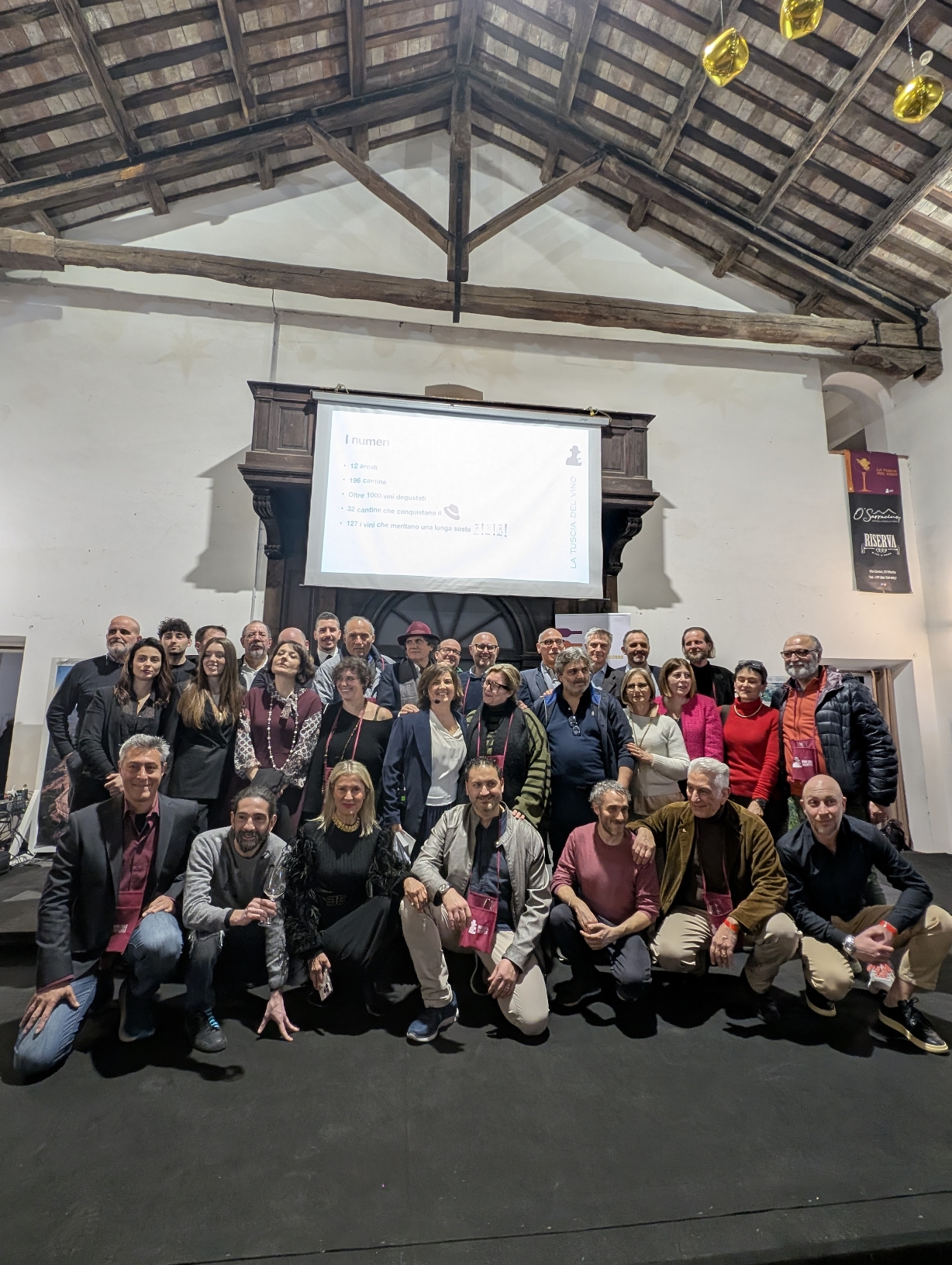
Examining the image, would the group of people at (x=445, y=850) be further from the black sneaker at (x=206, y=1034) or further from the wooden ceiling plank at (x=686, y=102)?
the wooden ceiling plank at (x=686, y=102)

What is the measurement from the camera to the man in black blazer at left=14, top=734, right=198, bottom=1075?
194cm

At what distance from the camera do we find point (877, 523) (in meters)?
5.81

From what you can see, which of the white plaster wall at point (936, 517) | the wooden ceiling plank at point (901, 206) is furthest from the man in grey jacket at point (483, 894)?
the wooden ceiling plank at point (901, 206)

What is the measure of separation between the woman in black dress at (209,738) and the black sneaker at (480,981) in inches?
45.6

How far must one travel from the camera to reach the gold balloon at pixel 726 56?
2.76m

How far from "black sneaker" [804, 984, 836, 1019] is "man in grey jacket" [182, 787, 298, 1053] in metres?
1.82

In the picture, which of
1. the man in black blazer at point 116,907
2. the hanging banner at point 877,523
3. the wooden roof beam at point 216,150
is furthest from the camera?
the hanging banner at point 877,523

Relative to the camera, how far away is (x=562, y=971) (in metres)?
2.56

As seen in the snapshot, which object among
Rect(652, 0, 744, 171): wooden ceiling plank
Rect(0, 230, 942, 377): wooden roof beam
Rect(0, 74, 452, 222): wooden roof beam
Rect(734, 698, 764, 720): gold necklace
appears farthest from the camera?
Rect(0, 230, 942, 377): wooden roof beam

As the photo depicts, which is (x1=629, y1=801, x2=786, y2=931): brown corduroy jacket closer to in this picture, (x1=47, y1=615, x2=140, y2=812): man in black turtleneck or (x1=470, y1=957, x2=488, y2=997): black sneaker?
(x1=470, y1=957, x2=488, y2=997): black sneaker

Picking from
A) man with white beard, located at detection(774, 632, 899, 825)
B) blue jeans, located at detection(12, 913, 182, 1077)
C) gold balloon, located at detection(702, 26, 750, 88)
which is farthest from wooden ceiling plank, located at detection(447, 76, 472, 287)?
blue jeans, located at detection(12, 913, 182, 1077)

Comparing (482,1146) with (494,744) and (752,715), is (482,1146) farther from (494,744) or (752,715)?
(752,715)

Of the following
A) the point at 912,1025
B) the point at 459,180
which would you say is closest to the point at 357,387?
the point at 459,180

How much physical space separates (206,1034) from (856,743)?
2.72 m
